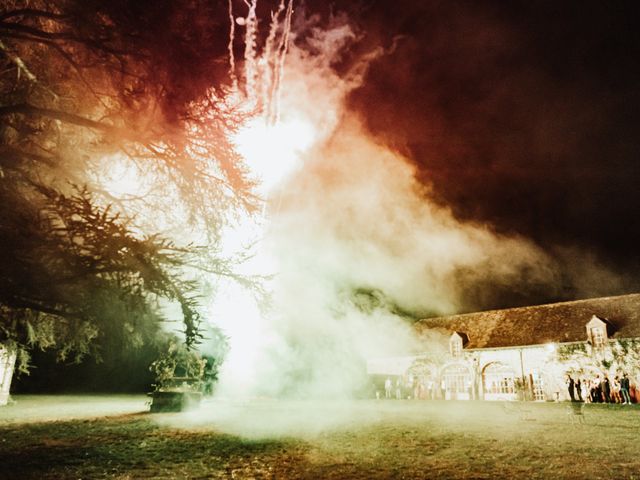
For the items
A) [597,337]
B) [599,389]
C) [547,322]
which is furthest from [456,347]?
[599,389]

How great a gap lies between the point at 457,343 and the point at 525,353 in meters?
5.06

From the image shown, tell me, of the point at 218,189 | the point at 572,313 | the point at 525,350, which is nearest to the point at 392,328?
the point at 525,350

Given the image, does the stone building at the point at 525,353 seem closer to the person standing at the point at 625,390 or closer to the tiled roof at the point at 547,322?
the tiled roof at the point at 547,322

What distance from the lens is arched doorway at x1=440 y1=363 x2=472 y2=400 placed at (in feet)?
94.4

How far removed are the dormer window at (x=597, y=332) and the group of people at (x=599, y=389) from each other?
206 centimetres

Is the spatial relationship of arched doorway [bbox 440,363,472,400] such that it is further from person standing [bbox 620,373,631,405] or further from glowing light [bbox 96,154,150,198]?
glowing light [bbox 96,154,150,198]

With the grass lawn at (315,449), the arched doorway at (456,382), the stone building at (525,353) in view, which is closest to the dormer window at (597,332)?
the stone building at (525,353)

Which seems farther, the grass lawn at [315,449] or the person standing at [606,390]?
the person standing at [606,390]

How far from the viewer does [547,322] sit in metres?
28.4

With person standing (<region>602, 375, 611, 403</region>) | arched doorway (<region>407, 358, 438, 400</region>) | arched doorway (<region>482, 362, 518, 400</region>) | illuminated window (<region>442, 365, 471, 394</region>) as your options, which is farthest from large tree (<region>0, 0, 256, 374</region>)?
arched doorway (<region>407, 358, 438, 400</region>)

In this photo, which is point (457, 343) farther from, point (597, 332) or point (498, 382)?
point (597, 332)

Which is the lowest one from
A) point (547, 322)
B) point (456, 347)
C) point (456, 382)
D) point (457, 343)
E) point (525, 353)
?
point (456, 382)

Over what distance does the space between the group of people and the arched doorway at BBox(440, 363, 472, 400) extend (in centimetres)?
676

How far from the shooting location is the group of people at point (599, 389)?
21.9 meters
